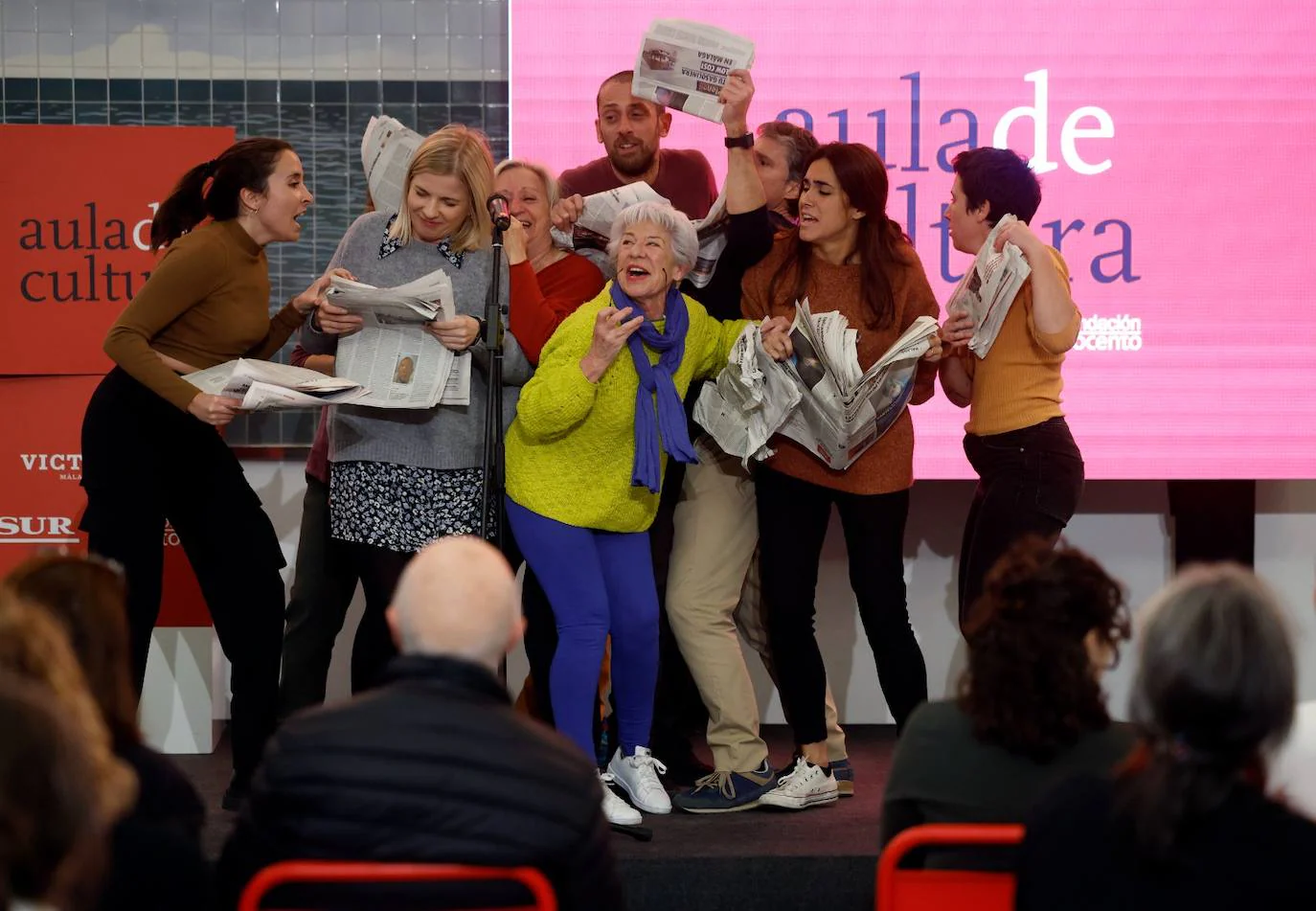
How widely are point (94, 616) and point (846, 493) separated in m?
2.00

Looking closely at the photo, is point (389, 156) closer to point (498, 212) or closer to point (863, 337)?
point (498, 212)

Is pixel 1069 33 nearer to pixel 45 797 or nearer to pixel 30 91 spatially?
pixel 30 91

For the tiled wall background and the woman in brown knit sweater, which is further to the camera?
the tiled wall background

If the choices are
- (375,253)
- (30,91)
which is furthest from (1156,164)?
(30,91)

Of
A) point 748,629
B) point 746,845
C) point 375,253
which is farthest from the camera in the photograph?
point 748,629

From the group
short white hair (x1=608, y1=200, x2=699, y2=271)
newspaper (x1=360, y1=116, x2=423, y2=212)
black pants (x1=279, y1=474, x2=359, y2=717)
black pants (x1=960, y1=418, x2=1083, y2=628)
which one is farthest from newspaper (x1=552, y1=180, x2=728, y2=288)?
black pants (x1=279, y1=474, x2=359, y2=717)

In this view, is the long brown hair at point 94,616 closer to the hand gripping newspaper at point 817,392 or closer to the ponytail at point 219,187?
the ponytail at point 219,187

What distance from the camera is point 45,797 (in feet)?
4.05

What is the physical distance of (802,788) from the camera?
3600mm

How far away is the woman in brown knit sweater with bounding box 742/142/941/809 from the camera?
3586 millimetres

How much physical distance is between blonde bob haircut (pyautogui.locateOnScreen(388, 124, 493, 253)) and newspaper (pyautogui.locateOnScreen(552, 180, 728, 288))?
30cm

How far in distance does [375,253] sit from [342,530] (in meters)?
0.65

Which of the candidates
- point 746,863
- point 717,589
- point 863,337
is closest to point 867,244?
point 863,337

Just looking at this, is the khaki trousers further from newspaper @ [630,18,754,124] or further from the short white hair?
newspaper @ [630,18,754,124]
